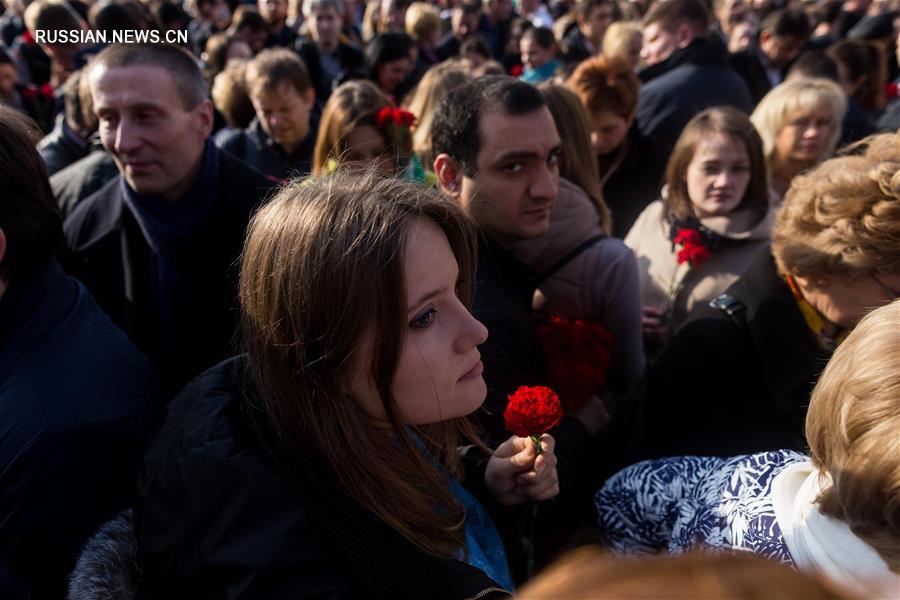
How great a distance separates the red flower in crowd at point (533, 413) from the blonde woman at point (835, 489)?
412mm

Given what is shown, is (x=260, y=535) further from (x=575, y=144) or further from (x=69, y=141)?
(x=69, y=141)

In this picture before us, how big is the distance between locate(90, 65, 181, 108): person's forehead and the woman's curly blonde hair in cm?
227

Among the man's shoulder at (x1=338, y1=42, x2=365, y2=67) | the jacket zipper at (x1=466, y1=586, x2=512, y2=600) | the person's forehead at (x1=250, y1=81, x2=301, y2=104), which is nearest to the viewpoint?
the jacket zipper at (x1=466, y1=586, x2=512, y2=600)

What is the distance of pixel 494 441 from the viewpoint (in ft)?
6.79

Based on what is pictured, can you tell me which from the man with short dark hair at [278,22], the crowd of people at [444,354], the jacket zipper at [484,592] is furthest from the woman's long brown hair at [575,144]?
the man with short dark hair at [278,22]

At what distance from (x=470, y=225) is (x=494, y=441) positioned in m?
0.75

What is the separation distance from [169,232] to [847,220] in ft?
7.45

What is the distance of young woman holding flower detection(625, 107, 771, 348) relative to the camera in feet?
10.4

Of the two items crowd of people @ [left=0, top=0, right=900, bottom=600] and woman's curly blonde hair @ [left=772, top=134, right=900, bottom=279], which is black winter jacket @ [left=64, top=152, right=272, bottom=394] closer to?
crowd of people @ [left=0, top=0, right=900, bottom=600]

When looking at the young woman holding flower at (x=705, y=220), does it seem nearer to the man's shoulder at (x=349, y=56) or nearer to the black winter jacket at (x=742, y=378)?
the black winter jacket at (x=742, y=378)

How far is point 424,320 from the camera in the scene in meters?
1.41

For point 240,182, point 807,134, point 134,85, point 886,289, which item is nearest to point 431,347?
point 886,289

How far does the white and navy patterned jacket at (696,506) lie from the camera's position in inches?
56.3

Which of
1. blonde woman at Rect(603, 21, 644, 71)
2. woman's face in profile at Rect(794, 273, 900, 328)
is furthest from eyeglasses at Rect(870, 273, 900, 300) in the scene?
blonde woman at Rect(603, 21, 644, 71)
